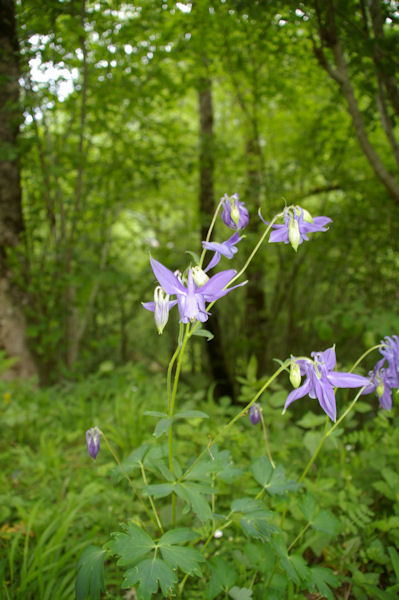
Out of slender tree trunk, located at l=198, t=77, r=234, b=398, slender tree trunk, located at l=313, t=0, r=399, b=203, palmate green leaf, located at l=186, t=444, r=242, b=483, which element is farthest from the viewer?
slender tree trunk, located at l=198, t=77, r=234, b=398

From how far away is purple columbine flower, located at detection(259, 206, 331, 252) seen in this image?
112cm

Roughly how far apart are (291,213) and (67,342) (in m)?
3.55

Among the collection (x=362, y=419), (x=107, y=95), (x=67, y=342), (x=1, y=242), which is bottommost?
(x=362, y=419)

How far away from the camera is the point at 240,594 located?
4.34ft

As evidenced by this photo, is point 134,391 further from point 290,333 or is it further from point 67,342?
point 290,333

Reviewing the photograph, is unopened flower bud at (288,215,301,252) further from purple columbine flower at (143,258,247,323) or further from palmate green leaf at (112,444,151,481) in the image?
palmate green leaf at (112,444,151,481)

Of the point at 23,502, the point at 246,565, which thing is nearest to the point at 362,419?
the point at 246,565

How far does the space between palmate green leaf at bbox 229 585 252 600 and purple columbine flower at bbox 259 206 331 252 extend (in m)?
1.17

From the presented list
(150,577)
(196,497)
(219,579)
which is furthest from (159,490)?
(219,579)

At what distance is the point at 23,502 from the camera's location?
2.05 metres

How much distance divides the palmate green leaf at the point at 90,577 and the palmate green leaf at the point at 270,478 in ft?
1.84

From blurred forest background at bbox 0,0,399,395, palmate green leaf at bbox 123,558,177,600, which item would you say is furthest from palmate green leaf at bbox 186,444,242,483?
blurred forest background at bbox 0,0,399,395

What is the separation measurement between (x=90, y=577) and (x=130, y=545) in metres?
0.20

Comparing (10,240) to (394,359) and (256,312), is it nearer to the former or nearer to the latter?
(256,312)
